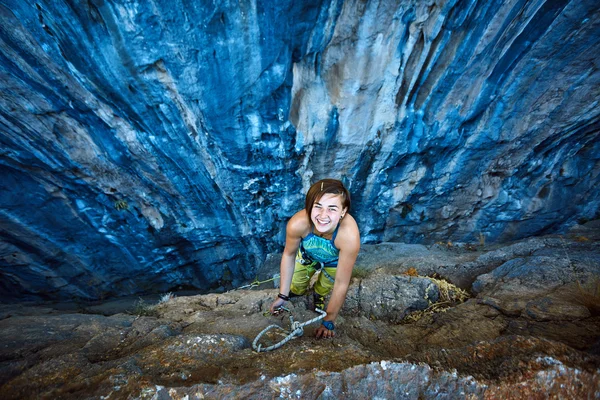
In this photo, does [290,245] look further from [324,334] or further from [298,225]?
[324,334]

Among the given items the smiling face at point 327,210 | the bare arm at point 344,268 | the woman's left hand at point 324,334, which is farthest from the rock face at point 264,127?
the woman's left hand at point 324,334

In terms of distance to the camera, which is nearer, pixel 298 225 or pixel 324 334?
pixel 324 334

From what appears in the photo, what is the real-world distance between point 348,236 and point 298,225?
1.55 ft

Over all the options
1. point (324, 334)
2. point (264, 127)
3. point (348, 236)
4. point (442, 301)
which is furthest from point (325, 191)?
point (264, 127)

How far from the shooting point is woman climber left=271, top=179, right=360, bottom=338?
2350 millimetres

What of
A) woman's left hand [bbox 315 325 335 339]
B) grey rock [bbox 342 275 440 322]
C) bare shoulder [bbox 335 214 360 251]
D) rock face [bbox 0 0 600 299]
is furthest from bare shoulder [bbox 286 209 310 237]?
rock face [bbox 0 0 600 299]

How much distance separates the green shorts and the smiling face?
974 mm

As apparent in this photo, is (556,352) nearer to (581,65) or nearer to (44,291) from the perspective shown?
(581,65)

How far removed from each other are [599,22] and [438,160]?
11.3 feet

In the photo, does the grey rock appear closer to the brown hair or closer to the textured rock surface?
the textured rock surface

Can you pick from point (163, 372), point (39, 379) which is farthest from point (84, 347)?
point (163, 372)

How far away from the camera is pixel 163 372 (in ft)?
5.59

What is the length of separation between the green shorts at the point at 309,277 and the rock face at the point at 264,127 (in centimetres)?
346

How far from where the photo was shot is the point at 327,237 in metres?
2.65
